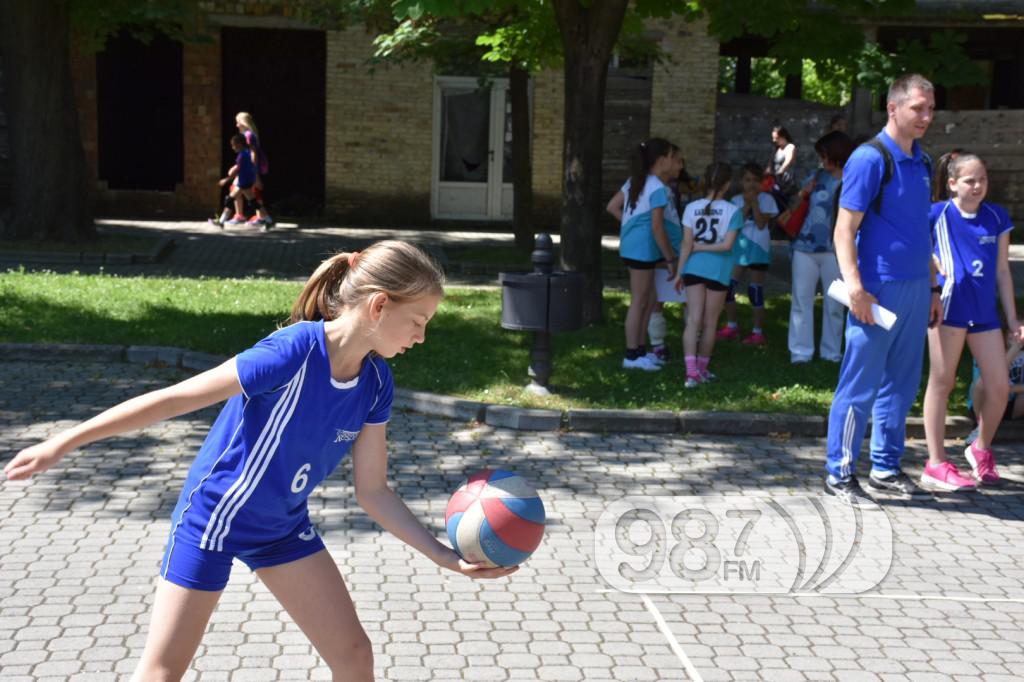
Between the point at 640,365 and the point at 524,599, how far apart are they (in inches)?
210

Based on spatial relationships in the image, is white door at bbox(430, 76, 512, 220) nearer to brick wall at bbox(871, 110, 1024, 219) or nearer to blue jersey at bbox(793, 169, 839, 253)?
brick wall at bbox(871, 110, 1024, 219)

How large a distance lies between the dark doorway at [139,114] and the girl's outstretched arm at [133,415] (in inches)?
900

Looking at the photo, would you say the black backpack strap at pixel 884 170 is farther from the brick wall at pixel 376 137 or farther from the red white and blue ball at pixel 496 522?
the brick wall at pixel 376 137

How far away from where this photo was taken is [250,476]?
3670 millimetres

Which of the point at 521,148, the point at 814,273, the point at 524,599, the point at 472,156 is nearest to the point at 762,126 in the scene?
the point at 472,156

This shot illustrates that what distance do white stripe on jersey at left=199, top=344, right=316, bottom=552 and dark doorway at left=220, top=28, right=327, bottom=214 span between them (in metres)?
22.4

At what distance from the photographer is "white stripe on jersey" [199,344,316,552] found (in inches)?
144

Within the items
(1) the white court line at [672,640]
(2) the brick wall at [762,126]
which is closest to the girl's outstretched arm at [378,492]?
(1) the white court line at [672,640]

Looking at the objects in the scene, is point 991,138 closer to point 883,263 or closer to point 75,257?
point 75,257

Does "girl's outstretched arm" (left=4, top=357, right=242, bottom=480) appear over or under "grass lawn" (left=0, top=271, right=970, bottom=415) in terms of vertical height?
over

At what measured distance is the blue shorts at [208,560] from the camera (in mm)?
3629

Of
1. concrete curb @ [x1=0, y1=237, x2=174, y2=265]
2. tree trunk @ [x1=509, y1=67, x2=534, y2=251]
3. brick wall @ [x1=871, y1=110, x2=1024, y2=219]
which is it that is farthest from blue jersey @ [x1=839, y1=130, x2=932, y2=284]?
brick wall @ [x1=871, y1=110, x2=1024, y2=219]

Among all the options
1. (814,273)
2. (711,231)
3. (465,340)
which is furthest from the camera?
(465,340)

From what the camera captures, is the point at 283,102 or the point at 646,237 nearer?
the point at 646,237
